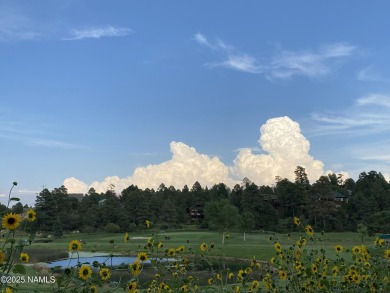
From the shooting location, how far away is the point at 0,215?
304 centimetres

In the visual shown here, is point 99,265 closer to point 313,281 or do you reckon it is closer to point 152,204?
point 313,281

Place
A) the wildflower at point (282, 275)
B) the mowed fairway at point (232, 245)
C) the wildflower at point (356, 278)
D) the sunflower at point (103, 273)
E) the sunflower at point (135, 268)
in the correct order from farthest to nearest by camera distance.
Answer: the mowed fairway at point (232, 245) → the wildflower at point (282, 275) → the wildflower at point (356, 278) → the sunflower at point (135, 268) → the sunflower at point (103, 273)

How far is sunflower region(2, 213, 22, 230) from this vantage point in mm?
3033

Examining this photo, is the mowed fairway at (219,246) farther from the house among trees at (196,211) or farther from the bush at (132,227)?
the house among trees at (196,211)

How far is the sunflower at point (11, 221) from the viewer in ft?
9.95

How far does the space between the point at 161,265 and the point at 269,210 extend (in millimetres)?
56558

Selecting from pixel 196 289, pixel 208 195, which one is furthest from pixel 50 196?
pixel 196 289

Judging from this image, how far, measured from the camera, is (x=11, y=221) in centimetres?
309

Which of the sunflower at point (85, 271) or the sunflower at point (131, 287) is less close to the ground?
the sunflower at point (85, 271)

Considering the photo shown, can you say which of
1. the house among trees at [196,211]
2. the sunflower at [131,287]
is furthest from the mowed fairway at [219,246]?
the house among trees at [196,211]

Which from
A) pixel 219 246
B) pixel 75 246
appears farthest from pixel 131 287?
pixel 219 246

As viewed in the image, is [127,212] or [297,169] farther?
[297,169]

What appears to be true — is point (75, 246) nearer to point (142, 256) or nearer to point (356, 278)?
point (142, 256)

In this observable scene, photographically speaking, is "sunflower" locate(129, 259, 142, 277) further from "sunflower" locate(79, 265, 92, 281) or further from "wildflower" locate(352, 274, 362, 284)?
"wildflower" locate(352, 274, 362, 284)
